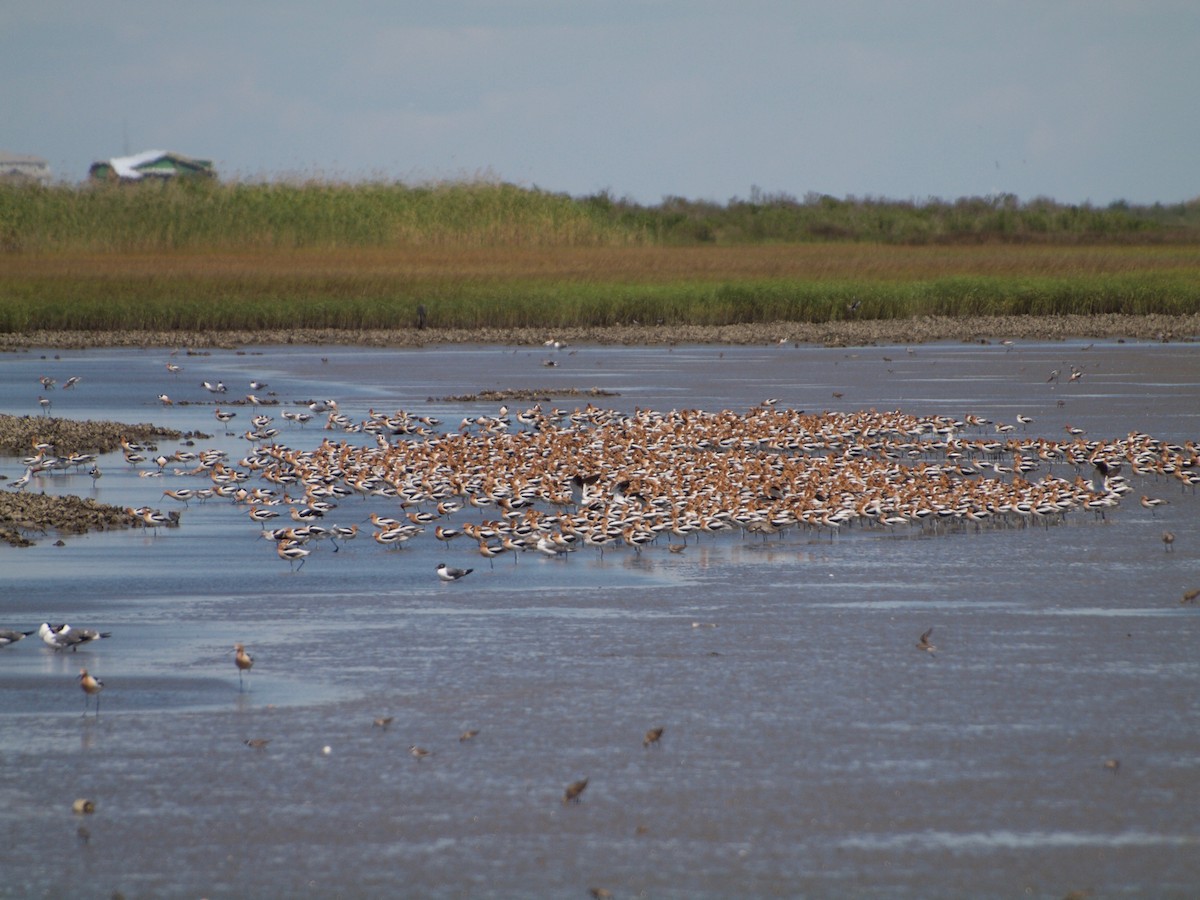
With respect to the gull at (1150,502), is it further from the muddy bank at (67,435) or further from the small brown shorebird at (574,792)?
the muddy bank at (67,435)

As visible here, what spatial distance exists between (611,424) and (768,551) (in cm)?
891

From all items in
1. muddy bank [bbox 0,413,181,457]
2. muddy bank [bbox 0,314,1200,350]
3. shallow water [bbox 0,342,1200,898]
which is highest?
muddy bank [bbox 0,314,1200,350]

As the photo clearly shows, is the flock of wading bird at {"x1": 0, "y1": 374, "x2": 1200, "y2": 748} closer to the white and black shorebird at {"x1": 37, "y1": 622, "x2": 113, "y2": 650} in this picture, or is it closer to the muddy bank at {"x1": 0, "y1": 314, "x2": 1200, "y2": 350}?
the white and black shorebird at {"x1": 37, "y1": 622, "x2": 113, "y2": 650}

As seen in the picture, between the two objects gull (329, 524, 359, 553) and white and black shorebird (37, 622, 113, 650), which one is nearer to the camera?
white and black shorebird (37, 622, 113, 650)

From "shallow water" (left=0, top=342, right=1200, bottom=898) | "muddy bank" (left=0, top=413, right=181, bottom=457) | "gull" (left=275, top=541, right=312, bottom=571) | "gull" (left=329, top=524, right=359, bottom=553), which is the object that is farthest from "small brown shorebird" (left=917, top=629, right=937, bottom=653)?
"muddy bank" (left=0, top=413, right=181, bottom=457)

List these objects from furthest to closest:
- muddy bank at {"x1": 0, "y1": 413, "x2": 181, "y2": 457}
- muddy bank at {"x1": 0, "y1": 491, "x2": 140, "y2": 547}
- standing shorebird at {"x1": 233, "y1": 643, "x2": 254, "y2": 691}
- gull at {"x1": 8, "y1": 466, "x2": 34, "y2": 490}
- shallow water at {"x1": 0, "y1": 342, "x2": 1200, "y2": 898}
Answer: muddy bank at {"x1": 0, "y1": 413, "x2": 181, "y2": 457}
gull at {"x1": 8, "y1": 466, "x2": 34, "y2": 490}
muddy bank at {"x1": 0, "y1": 491, "x2": 140, "y2": 547}
standing shorebird at {"x1": 233, "y1": 643, "x2": 254, "y2": 691}
shallow water at {"x1": 0, "y1": 342, "x2": 1200, "y2": 898}

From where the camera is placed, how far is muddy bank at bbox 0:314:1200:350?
45469mm

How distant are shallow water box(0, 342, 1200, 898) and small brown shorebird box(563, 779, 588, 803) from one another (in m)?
0.10

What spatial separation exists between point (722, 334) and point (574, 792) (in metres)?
39.4

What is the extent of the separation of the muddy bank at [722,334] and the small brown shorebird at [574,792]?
121 feet

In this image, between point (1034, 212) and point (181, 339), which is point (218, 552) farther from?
point (1034, 212)

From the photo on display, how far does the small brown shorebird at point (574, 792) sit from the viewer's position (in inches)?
302

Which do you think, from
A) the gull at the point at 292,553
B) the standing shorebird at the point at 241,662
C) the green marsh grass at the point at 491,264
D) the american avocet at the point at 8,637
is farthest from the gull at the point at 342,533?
the green marsh grass at the point at 491,264

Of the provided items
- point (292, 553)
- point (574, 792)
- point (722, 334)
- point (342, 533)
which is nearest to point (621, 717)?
point (574, 792)
